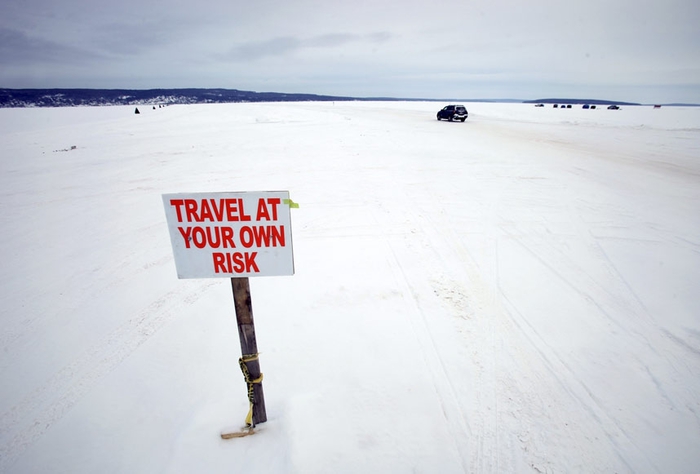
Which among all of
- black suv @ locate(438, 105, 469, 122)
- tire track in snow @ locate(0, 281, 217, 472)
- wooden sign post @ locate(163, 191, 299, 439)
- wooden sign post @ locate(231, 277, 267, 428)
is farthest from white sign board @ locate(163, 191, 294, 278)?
black suv @ locate(438, 105, 469, 122)

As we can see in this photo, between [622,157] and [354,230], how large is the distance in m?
12.5

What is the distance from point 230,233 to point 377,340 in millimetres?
2212

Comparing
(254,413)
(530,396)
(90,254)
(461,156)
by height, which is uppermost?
(461,156)

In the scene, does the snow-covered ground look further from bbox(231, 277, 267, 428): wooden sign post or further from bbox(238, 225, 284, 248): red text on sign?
bbox(238, 225, 284, 248): red text on sign

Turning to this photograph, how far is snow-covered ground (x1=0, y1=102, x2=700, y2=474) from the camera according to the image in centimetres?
252

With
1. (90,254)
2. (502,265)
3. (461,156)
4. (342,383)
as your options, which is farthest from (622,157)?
(90,254)

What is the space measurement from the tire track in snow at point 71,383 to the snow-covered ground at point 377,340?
0.05ft

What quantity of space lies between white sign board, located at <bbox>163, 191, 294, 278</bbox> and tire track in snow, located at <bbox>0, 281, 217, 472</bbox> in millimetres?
2126

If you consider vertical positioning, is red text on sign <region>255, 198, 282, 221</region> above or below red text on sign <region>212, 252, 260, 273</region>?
above

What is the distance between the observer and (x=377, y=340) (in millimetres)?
3541

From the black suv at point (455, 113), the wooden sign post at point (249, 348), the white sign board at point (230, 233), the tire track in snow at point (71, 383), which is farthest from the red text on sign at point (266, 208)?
the black suv at point (455, 113)

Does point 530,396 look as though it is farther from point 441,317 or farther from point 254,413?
point 254,413

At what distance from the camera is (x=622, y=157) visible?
1220cm

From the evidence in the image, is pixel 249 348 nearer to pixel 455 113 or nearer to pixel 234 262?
pixel 234 262
